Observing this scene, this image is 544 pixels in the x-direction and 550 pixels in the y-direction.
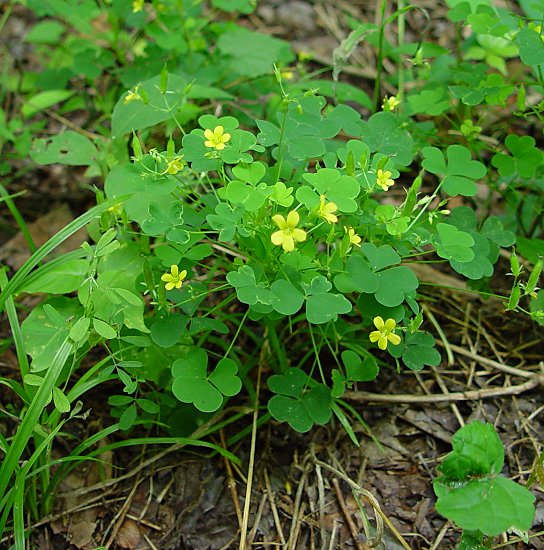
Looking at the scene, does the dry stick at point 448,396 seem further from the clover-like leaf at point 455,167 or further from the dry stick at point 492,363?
the clover-like leaf at point 455,167

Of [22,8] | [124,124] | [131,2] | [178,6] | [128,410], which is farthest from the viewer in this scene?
[22,8]

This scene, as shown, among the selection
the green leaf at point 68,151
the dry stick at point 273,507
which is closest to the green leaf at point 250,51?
the green leaf at point 68,151

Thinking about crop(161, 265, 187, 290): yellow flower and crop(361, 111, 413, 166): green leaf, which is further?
crop(361, 111, 413, 166): green leaf

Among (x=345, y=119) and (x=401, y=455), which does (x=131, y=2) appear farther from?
(x=401, y=455)

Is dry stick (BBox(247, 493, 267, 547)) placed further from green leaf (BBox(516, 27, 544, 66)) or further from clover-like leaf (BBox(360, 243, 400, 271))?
green leaf (BBox(516, 27, 544, 66))

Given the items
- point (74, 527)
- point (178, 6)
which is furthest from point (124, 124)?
point (74, 527)

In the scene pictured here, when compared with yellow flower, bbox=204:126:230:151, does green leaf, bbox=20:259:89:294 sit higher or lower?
lower

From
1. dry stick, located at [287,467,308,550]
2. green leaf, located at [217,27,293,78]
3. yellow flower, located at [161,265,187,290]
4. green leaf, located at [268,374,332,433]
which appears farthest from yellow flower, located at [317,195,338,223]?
green leaf, located at [217,27,293,78]
